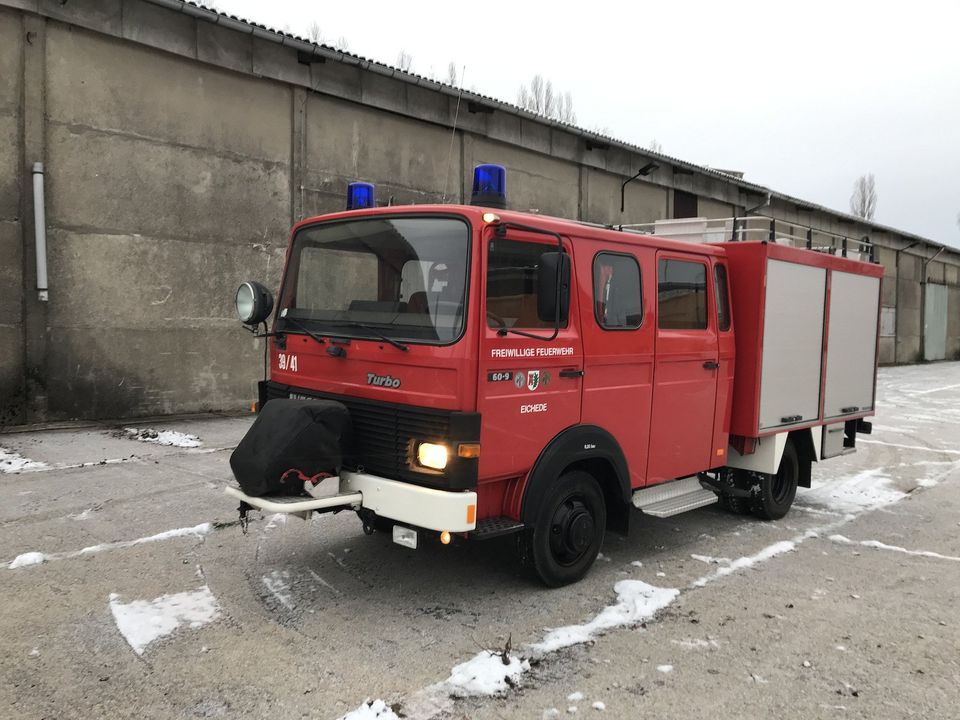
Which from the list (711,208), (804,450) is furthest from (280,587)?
(711,208)

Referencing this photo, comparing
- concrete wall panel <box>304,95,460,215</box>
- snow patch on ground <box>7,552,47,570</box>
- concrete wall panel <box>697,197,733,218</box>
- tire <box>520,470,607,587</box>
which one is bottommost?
snow patch on ground <box>7,552,47,570</box>

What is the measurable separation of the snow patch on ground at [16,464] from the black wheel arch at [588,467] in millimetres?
5922

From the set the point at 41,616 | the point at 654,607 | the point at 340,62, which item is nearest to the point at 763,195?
the point at 340,62

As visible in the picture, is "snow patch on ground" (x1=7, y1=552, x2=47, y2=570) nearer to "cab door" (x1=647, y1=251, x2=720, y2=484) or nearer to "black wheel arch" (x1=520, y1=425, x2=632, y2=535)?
"black wheel arch" (x1=520, y1=425, x2=632, y2=535)

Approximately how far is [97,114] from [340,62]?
4.13m

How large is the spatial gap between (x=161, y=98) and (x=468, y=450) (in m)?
9.13

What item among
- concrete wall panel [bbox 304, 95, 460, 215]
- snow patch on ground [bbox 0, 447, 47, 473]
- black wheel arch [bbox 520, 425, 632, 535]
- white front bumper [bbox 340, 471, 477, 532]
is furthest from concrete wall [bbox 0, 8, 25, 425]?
black wheel arch [bbox 520, 425, 632, 535]

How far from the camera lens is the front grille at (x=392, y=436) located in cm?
398

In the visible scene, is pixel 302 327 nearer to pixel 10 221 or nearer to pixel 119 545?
pixel 119 545

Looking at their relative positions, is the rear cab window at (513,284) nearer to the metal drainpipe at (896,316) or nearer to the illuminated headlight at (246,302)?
the illuminated headlight at (246,302)

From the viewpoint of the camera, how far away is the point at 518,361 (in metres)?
4.24

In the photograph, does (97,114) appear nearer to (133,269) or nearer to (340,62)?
(133,269)

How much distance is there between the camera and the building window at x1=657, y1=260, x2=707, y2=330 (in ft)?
17.4

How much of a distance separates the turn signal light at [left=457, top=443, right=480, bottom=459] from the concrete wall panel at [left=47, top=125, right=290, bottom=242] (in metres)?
8.33
